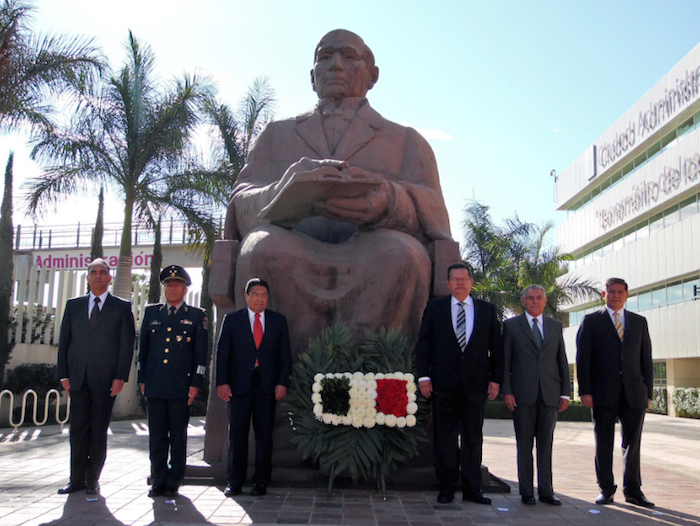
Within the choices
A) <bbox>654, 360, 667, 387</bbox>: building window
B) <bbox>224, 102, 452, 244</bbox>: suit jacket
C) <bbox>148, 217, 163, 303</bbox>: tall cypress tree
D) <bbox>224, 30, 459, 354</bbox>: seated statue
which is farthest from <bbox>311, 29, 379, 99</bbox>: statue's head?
<bbox>654, 360, 667, 387</bbox>: building window

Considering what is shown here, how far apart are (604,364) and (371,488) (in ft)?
6.22

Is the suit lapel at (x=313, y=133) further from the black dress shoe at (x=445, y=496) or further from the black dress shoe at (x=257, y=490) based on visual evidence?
the black dress shoe at (x=445, y=496)

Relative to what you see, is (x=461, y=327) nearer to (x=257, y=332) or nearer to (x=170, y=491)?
(x=257, y=332)

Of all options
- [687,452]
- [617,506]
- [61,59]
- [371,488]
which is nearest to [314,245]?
[371,488]

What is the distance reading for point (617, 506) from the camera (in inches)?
188

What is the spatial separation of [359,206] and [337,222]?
0.58 m

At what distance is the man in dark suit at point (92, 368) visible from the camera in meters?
4.90

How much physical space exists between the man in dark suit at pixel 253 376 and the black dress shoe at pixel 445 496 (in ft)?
3.85

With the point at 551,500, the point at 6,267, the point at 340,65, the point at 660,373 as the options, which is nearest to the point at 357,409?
the point at 551,500

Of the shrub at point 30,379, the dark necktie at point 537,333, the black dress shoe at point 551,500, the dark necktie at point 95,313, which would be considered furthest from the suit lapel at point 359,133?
the shrub at point 30,379

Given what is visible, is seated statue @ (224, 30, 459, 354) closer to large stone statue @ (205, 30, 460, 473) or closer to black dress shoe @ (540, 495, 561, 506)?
large stone statue @ (205, 30, 460, 473)

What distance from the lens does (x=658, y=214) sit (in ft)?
91.9

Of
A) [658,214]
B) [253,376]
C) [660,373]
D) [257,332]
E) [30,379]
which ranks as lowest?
[30,379]

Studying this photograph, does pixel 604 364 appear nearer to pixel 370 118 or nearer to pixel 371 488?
pixel 371 488
